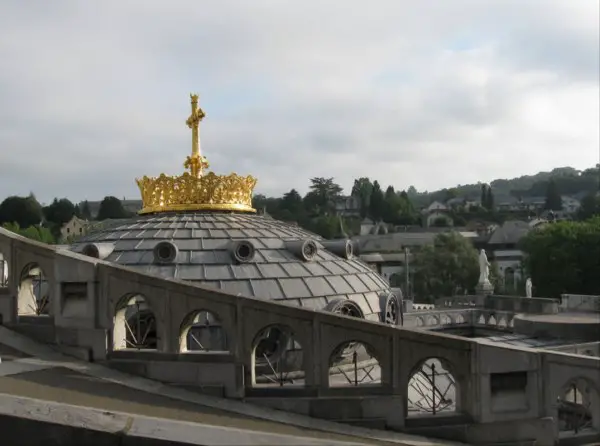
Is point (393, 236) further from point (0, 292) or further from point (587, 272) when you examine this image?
point (0, 292)

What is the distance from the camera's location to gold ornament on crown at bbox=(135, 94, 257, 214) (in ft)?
59.3

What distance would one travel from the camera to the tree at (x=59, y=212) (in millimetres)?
105887

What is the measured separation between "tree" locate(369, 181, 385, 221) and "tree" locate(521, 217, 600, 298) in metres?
94.9

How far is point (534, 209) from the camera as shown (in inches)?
6988

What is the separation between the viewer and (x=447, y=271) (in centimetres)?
7388

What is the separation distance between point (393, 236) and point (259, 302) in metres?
107

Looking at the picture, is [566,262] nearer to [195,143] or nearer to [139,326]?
[195,143]

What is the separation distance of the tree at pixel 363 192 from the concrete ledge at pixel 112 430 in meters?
158

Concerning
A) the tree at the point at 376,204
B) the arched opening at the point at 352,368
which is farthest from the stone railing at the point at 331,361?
the tree at the point at 376,204

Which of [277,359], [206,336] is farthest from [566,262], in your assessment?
[206,336]

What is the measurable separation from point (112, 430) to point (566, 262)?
58.1m

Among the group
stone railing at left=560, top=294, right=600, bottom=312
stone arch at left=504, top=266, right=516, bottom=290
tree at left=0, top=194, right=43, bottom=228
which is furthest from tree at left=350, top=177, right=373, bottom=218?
stone railing at left=560, top=294, right=600, bottom=312

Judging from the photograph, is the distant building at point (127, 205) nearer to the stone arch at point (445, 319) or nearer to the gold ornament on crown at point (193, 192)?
the stone arch at point (445, 319)

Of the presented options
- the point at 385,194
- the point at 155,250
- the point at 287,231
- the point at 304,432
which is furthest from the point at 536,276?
the point at 385,194
